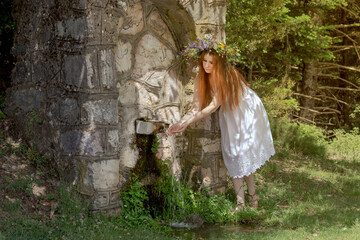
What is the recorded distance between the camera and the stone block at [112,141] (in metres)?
4.64

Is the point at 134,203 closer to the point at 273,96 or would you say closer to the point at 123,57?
the point at 123,57

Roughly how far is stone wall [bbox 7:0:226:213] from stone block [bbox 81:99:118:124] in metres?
0.01

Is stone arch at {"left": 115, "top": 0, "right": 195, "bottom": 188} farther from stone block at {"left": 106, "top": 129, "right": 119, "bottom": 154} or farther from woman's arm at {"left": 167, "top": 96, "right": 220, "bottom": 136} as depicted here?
woman's arm at {"left": 167, "top": 96, "right": 220, "bottom": 136}

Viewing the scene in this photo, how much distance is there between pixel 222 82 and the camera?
16.7ft

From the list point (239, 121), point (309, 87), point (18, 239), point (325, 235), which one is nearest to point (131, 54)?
point (239, 121)

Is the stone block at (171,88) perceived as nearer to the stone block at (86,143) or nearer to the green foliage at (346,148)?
the stone block at (86,143)

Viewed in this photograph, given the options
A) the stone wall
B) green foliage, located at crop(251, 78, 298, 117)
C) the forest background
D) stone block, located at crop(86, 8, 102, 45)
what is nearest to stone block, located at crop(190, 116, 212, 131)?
the stone wall

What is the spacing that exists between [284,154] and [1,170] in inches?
234

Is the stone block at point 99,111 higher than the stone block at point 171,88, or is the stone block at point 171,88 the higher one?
the stone block at point 171,88

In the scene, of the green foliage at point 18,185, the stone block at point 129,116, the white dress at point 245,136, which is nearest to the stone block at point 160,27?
the stone block at point 129,116

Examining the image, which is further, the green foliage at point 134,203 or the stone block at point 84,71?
the green foliage at point 134,203

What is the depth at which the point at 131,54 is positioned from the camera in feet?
16.7

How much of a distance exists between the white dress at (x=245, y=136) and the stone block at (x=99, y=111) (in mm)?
1400

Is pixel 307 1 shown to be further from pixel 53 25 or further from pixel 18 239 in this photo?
pixel 18 239
